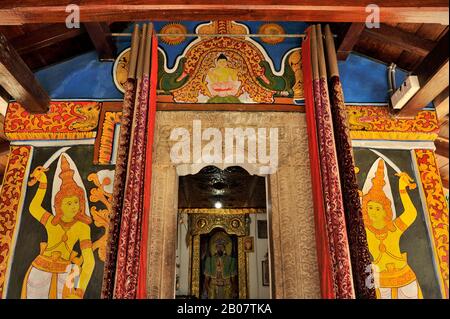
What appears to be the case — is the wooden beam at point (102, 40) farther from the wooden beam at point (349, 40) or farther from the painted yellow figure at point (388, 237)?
the painted yellow figure at point (388, 237)

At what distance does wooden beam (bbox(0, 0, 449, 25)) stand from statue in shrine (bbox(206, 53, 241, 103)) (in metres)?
1.00

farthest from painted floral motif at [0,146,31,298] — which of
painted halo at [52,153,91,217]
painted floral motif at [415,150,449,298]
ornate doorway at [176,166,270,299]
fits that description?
ornate doorway at [176,166,270,299]

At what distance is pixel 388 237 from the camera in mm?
3184

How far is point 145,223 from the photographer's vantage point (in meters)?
2.91

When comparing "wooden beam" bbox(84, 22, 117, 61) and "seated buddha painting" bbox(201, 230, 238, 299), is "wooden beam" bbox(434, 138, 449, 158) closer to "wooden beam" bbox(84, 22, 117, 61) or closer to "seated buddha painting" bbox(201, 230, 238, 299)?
"wooden beam" bbox(84, 22, 117, 61)

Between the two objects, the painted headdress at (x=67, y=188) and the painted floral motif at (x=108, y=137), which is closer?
the painted headdress at (x=67, y=188)

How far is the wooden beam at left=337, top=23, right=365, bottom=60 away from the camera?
3.31 meters

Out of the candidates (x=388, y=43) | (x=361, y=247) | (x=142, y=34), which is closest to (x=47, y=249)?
(x=142, y=34)

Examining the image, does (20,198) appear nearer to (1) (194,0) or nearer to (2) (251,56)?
(1) (194,0)

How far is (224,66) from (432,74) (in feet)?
5.80

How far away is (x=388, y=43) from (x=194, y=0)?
6.61 ft

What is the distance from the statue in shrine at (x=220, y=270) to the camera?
777 cm

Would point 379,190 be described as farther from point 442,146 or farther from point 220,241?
point 220,241

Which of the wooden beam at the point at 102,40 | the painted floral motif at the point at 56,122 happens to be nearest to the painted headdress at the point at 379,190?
the painted floral motif at the point at 56,122
